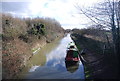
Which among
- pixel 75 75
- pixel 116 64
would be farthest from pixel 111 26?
pixel 75 75

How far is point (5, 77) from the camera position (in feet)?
33.0

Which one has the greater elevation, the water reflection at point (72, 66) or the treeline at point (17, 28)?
the treeline at point (17, 28)

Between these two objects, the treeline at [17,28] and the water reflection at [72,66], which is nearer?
the water reflection at [72,66]

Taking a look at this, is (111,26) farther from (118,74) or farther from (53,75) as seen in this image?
(53,75)

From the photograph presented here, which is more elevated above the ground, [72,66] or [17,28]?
[17,28]

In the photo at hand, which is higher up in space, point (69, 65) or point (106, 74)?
point (106, 74)

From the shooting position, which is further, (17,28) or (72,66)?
(17,28)

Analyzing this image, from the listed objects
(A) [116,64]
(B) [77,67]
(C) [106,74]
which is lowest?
(B) [77,67]

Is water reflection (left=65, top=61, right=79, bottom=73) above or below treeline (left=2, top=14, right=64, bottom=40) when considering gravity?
below

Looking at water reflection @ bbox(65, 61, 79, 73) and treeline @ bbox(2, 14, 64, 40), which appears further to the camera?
treeline @ bbox(2, 14, 64, 40)

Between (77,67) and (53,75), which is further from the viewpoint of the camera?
(77,67)

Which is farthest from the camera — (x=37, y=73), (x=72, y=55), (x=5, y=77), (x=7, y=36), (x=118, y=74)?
(x=7, y=36)

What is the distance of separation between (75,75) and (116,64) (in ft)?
13.5

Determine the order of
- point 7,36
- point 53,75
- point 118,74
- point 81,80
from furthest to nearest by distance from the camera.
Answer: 1. point 7,36
2. point 53,75
3. point 81,80
4. point 118,74
